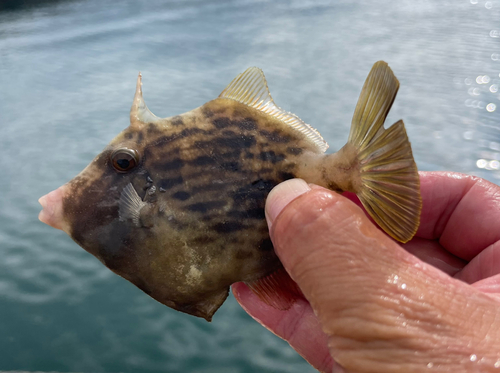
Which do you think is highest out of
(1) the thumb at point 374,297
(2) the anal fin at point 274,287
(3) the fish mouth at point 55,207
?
(3) the fish mouth at point 55,207

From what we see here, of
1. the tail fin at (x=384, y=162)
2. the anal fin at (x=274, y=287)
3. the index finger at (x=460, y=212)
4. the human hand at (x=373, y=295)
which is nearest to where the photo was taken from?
the human hand at (x=373, y=295)

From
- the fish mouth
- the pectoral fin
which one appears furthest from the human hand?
the fish mouth

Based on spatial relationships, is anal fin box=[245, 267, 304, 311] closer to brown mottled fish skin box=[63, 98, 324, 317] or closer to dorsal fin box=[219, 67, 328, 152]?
brown mottled fish skin box=[63, 98, 324, 317]

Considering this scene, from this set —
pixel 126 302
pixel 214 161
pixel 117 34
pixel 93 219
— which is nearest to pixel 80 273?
pixel 126 302

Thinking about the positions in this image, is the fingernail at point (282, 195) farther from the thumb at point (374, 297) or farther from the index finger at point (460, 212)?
the index finger at point (460, 212)

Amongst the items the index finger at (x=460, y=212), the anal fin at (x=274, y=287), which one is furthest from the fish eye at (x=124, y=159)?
the index finger at (x=460, y=212)

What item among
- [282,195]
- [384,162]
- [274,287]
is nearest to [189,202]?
[282,195]
